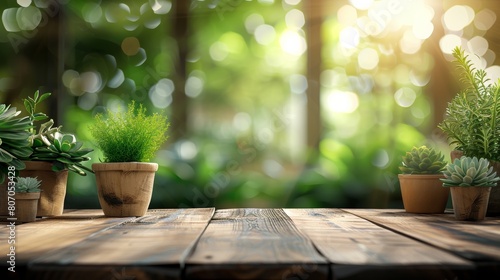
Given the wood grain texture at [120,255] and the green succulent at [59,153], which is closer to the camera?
the wood grain texture at [120,255]

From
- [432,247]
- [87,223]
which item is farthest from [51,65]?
[432,247]

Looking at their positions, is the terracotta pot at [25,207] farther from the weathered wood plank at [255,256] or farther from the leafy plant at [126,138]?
the weathered wood plank at [255,256]

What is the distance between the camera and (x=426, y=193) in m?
1.97

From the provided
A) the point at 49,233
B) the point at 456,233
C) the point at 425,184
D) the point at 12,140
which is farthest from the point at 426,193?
the point at 12,140

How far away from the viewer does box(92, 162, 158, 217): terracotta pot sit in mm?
1799

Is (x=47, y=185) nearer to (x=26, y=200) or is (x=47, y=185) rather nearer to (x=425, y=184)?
(x=26, y=200)

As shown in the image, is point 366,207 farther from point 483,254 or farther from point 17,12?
point 17,12

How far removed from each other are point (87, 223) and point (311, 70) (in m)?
1.40

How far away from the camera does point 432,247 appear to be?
1.05m

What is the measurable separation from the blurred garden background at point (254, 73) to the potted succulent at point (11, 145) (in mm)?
766

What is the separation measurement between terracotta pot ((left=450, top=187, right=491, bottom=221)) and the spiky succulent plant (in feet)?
0.06

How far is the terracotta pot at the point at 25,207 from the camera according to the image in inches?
64.3

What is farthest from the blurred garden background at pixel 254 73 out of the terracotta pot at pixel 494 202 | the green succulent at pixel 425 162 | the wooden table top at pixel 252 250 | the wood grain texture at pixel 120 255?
the wood grain texture at pixel 120 255

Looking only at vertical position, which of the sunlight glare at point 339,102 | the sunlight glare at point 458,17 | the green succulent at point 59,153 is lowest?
the green succulent at point 59,153
